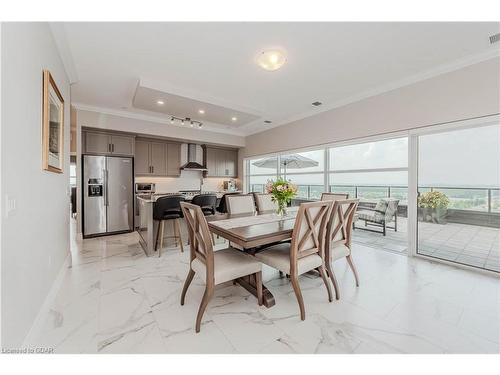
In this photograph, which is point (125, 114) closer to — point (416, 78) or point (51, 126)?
point (51, 126)

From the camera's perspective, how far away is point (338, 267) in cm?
288

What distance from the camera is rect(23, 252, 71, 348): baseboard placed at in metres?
1.48

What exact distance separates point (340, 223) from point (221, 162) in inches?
186

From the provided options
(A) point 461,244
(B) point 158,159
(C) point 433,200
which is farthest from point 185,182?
(A) point 461,244

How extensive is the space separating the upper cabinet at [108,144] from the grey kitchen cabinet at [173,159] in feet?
3.08

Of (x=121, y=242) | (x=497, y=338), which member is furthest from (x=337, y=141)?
(x=121, y=242)

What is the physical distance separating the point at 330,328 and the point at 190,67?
3.22 meters

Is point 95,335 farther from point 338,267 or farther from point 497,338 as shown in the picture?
point 497,338

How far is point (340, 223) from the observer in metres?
2.25

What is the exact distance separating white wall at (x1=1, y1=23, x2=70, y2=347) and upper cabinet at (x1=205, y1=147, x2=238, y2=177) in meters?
4.16

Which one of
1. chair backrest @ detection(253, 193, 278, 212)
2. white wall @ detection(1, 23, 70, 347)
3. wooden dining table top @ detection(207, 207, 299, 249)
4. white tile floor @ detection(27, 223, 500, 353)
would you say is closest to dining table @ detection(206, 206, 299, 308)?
wooden dining table top @ detection(207, 207, 299, 249)

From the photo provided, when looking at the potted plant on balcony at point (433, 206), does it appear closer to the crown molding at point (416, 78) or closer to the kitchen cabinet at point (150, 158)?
the crown molding at point (416, 78)

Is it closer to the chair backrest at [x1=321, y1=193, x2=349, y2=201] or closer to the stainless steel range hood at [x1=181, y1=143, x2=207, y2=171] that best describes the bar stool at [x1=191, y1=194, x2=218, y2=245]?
the chair backrest at [x1=321, y1=193, x2=349, y2=201]
